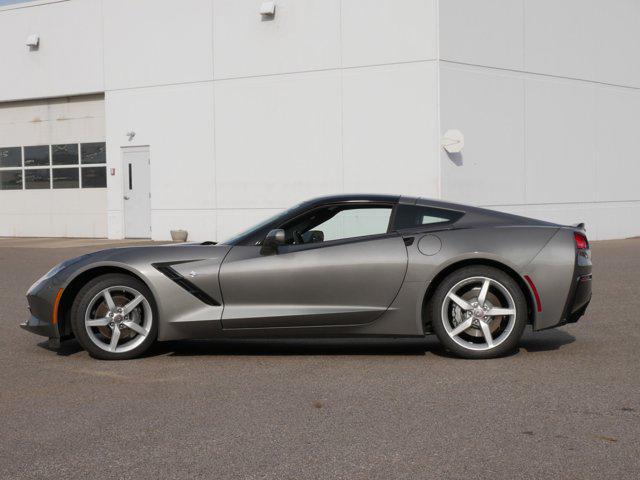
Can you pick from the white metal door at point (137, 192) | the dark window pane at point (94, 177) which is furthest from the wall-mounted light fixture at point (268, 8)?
the dark window pane at point (94, 177)

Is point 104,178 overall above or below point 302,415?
above

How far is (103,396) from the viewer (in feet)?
20.1

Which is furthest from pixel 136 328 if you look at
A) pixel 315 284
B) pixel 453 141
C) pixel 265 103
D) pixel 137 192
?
pixel 137 192

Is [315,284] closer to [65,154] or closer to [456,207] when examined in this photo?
[456,207]

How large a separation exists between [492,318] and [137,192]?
767 inches

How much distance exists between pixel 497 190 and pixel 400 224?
1523 centimetres

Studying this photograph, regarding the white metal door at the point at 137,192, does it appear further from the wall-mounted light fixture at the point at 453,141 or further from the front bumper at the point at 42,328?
the front bumper at the point at 42,328

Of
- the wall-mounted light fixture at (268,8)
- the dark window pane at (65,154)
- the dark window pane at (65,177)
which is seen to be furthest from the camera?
the dark window pane at (65,177)

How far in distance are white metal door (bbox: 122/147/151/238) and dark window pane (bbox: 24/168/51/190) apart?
3781 millimetres

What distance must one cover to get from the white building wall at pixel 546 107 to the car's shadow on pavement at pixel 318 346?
13.1 metres

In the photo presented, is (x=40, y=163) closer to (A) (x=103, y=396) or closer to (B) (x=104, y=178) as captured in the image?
(B) (x=104, y=178)

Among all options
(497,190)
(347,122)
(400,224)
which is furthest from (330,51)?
(400,224)

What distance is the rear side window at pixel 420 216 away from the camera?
7402mm

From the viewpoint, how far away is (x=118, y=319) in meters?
7.38
